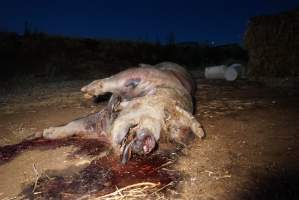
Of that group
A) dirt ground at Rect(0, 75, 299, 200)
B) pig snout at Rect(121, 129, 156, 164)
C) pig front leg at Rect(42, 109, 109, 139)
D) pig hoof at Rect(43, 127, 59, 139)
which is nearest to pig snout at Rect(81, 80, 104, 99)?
dirt ground at Rect(0, 75, 299, 200)

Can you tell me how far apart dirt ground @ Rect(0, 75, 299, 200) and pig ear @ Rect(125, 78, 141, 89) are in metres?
1.16

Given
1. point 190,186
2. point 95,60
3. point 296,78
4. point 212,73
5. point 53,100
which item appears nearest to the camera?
point 190,186

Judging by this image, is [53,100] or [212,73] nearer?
[53,100]

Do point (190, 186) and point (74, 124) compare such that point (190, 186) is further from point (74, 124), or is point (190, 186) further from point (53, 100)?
point (53, 100)

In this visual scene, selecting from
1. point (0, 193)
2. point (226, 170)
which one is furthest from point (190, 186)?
point (0, 193)

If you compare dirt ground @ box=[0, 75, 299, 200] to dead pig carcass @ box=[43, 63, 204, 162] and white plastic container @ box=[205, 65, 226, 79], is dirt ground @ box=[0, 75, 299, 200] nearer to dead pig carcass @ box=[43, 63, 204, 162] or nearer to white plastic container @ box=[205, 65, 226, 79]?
dead pig carcass @ box=[43, 63, 204, 162]

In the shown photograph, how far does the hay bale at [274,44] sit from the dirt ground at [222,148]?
1.91 meters

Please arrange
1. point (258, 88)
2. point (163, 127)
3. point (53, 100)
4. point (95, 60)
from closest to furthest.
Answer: point (163, 127), point (53, 100), point (258, 88), point (95, 60)

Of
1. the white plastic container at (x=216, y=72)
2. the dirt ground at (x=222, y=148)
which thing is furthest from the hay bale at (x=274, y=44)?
the dirt ground at (x=222, y=148)

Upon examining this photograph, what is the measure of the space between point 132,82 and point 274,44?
5.54 m

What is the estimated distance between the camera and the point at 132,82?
5652 millimetres

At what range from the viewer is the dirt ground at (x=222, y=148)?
339 centimetres

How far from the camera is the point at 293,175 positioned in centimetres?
353

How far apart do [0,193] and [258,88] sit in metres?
6.60
